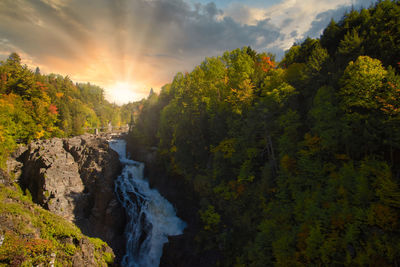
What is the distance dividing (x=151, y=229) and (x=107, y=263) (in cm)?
1003

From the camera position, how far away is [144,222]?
27.5m

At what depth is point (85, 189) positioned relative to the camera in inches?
1313

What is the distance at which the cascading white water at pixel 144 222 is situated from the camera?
81.9ft

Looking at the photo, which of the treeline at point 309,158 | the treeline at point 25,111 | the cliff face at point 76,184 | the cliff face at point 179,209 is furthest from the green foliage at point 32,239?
the treeline at point 25,111

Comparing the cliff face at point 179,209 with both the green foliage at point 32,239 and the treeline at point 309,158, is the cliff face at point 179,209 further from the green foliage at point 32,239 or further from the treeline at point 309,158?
the green foliage at point 32,239

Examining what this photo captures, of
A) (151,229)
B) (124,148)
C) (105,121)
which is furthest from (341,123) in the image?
(105,121)

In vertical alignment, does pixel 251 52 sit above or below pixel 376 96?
above

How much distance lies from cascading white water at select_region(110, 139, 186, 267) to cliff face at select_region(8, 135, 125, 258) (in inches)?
67.5

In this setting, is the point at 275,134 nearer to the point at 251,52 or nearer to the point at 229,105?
the point at 229,105

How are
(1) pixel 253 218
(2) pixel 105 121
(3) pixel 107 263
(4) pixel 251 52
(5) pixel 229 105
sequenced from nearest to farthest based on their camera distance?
1. (3) pixel 107 263
2. (1) pixel 253 218
3. (5) pixel 229 105
4. (4) pixel 251 52
5. (2) pixel 105 121

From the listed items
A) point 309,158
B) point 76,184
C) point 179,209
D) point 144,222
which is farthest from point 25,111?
point 309,158

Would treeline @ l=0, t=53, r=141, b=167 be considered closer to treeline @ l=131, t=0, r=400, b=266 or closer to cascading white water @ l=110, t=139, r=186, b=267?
cascading white water @ l=110, t=139, r=186, b=267

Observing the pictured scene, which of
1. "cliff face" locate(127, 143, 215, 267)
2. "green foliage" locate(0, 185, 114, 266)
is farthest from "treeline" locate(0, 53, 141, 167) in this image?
"green foliage" locate(0, 185, 114, 266)

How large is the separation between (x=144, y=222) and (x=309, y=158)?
2416 cm
